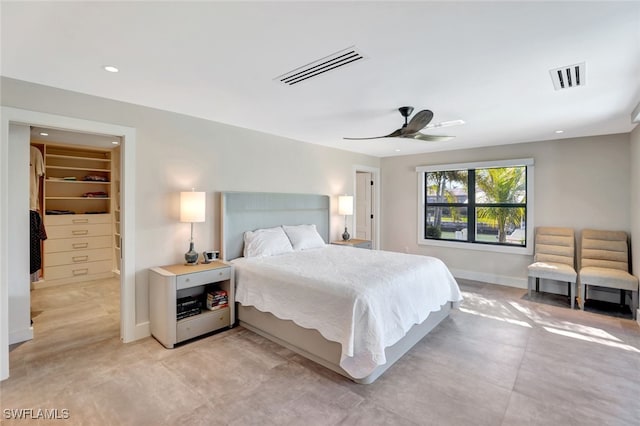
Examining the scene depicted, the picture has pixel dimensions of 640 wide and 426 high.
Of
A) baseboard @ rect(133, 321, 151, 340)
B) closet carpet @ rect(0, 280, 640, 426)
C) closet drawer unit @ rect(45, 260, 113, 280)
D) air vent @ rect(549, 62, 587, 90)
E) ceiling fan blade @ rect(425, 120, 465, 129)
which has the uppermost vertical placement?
ceiling fan blade @ rect(425, 120, 465, 129)

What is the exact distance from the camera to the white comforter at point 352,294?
2346 mm

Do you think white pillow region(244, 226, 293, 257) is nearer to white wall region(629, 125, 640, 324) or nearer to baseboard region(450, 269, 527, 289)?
baseboard region(450, 269, 527, 289)

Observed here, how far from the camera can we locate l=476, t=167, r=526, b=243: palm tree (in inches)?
206

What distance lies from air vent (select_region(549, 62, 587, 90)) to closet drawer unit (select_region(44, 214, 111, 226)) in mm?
6797

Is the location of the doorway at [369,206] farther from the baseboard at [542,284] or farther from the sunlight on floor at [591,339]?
the sunlight on floor at [591,339]

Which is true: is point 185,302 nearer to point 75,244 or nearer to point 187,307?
point 187,307

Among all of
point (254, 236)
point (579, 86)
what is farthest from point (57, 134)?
point (579, 86)

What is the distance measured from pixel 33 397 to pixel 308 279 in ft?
7.13

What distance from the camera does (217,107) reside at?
325 cm

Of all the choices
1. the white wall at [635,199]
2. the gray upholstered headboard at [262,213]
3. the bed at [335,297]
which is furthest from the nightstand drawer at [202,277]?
the white wall at [635,199]

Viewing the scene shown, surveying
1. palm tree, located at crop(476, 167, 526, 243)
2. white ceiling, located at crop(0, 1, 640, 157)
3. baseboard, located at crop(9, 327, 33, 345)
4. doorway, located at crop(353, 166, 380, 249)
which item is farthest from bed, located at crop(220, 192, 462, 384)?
doorway, located at crop(353, 166, 380, 249)

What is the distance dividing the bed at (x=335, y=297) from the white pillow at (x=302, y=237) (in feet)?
0.25

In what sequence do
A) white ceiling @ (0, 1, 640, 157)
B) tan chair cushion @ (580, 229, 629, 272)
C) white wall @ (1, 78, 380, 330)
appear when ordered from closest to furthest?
white ceiling @ (0, 1, 640, 157) < white wall @ (1, 78, 380, 330) < tan chair cushion @ (580, 229, 629, 272)

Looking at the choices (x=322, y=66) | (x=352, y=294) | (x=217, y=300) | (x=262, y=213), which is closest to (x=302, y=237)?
(x=262, y=213)
